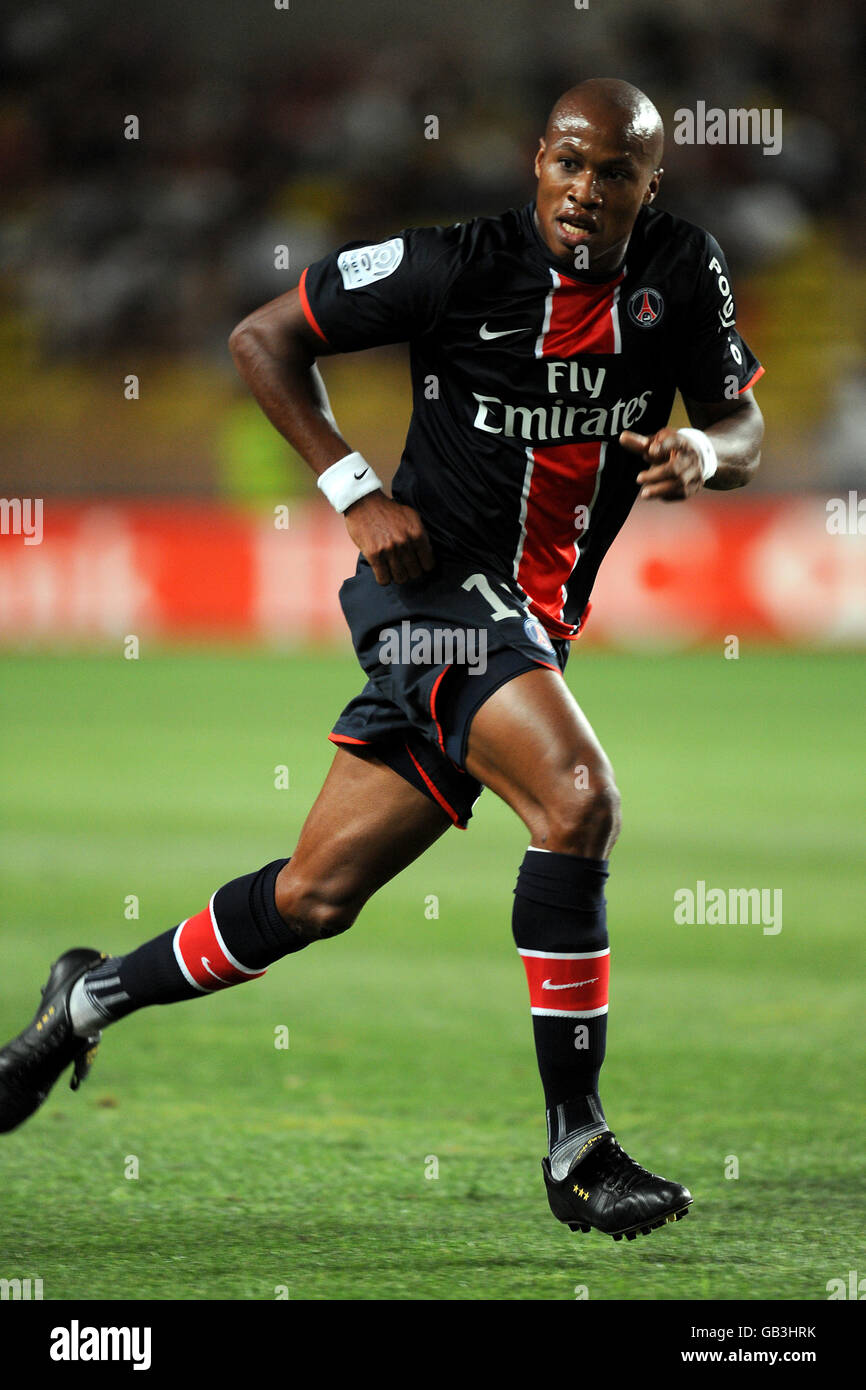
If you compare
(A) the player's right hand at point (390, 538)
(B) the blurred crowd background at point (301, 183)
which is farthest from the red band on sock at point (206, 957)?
(B) the blurred crowd background at point (301, 183)

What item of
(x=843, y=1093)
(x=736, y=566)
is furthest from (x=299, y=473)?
(x=843, y=1093)

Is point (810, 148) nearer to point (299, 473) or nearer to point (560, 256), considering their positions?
point (299, 473)

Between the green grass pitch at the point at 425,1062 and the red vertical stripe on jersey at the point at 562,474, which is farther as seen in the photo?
the red vertical stripe on jersey at the point at 562,474

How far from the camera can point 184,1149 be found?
161 inches

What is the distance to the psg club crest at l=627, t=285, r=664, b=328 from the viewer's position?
353cm

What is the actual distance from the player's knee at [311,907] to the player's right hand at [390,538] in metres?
0.68

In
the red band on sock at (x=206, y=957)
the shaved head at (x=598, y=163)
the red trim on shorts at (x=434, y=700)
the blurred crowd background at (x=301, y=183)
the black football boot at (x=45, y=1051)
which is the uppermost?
the blurred crowd background at (x=301, y=183)

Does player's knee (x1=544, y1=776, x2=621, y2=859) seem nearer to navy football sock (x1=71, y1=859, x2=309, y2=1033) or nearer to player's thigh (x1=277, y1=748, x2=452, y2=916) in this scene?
player's thigh (x1=277, y1=748, x2=452, y2=916)

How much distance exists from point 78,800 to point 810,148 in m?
15.0

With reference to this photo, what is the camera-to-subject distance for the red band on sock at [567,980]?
325 centimetres

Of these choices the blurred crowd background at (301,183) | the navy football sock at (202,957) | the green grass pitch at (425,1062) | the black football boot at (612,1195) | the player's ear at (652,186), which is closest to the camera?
the black football boot at (612,1195)

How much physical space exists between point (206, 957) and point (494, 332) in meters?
1.52

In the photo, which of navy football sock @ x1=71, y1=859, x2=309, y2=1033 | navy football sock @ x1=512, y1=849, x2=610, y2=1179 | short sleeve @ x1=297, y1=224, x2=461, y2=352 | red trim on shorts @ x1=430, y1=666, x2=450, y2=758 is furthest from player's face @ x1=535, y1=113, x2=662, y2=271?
navy football sock @ x1=71, y1=859, x2=309, y2=1033

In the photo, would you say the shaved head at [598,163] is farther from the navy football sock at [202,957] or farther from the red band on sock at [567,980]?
the navy football sock at [202,957]
